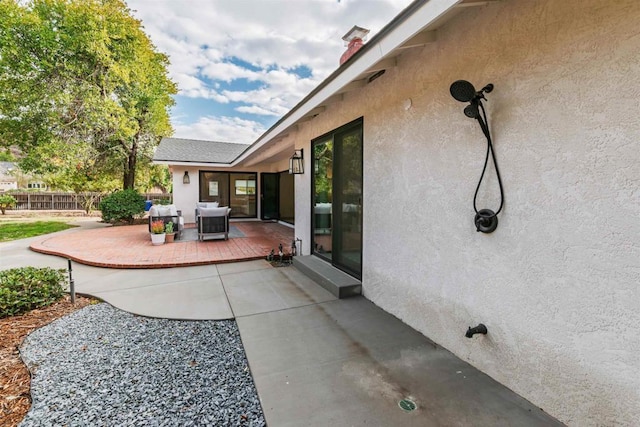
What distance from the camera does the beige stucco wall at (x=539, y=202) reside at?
1.62m

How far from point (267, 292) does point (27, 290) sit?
120 inches

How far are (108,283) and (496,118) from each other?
5.87 meters

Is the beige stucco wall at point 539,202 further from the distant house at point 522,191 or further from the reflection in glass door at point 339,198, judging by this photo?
the reflection in glass door at point 339,198

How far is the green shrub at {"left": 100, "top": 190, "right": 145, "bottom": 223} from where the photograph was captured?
11609mm

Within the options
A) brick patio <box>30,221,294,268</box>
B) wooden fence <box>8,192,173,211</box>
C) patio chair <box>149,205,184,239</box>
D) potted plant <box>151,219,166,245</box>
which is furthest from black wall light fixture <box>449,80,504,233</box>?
wooden fence <box>8,192,173,211</box>

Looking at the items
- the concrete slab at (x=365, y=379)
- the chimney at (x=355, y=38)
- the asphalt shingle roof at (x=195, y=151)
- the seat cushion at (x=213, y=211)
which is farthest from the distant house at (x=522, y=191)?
the asphalt shingle roof at (x=195, y=151)

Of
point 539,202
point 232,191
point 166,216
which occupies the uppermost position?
point 232,191

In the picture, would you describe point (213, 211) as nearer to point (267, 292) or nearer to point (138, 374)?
point (267, 292)

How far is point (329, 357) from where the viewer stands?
2.70 meters

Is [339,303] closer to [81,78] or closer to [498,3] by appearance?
[498,3]

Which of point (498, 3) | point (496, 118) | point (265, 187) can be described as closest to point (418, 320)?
point (496, 118)

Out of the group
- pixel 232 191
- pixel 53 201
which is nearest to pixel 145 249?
pixel 232 191

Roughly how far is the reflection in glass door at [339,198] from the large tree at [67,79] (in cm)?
1186

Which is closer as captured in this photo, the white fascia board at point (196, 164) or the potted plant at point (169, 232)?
the potted plant at point (169, 232)
